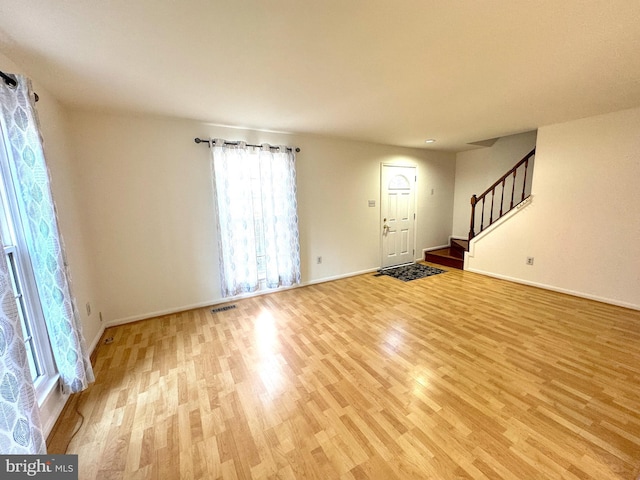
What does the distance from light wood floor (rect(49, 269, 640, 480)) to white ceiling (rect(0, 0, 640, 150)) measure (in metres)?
2.41

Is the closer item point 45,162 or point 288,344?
point 45,162

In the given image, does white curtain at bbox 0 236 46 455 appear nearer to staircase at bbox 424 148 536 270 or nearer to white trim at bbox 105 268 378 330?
white trim at bbox 105 268 378 330

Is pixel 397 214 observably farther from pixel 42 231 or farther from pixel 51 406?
pixel 51 406

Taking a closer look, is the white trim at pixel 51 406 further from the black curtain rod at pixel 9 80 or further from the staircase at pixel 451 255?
the staircase at pixel 451 255

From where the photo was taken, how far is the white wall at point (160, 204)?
2.77m

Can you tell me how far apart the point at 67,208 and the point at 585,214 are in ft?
20.0

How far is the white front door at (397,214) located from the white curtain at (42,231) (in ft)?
14.7

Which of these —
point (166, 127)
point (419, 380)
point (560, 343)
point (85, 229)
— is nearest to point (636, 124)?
point (560, 343)

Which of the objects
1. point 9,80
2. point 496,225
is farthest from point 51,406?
point 496,225

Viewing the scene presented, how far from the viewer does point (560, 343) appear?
2.37 meters

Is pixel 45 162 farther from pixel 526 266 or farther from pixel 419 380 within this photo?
pixel 526 266

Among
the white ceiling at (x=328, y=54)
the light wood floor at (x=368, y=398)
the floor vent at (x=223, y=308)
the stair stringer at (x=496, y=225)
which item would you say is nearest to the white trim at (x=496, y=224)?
the stair stringer at (x=496, y=225)

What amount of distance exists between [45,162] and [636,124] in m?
5.88

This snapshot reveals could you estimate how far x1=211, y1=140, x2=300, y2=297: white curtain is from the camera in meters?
3.32
